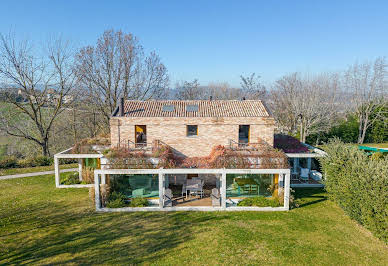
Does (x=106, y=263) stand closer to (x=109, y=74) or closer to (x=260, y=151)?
(x=260, y=151)

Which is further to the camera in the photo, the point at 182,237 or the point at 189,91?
the point at 189,91

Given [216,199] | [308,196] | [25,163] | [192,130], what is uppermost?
[192,130]

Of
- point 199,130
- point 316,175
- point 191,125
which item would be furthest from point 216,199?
point 316,175

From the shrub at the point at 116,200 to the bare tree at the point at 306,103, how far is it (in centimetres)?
2756

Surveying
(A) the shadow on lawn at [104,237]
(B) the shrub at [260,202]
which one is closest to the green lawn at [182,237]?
(A) the shadow on lawn at [104,237]

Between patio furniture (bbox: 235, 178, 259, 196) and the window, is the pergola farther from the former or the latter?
the window

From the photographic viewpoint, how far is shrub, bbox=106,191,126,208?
14297 millimetres

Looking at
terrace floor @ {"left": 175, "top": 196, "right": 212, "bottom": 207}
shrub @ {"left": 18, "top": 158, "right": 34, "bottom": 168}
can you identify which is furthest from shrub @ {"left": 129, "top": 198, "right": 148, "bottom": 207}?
shrub @ {"left": 18, "top": 158, "right": 34, "bottom": 168}

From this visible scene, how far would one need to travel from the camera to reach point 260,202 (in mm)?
14602

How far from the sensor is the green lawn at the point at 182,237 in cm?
986

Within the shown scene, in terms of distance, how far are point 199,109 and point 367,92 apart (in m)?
34.1

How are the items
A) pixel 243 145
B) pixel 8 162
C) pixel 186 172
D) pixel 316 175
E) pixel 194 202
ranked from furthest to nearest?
pixel 8 162 → pixel 316 175 → pixel 243 145 → pixel 194 202 → pixel 186 172

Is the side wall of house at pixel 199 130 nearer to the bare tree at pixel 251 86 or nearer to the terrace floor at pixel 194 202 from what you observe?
the terrace floor at pixel 194 202

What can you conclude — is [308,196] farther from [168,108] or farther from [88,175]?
[88,175]
